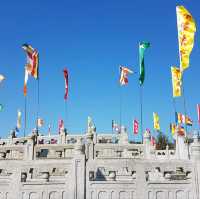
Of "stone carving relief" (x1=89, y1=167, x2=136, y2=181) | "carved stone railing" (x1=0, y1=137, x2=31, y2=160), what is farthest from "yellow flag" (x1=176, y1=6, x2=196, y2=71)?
"carved stone railing" (x1=0, y1=137, x2=31, y2=160)

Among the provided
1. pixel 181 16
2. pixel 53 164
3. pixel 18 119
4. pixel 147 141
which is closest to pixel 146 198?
pixel 53 164

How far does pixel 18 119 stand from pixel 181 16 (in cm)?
3554

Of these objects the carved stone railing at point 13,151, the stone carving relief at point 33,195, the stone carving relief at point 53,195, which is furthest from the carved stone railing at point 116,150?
the stone carving relief at point 33,195

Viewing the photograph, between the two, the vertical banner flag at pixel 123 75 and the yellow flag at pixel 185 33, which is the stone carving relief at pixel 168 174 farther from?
the vertical banner flag at pixel 123 75

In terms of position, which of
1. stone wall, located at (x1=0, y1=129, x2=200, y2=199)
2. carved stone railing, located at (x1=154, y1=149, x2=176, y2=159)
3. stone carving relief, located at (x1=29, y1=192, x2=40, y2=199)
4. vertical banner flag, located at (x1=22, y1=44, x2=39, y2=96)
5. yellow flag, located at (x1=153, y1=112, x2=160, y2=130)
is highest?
vertical banner flag, located at (x1=22, y1=44, x2=39, y2=96)

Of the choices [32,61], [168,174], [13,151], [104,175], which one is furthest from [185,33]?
[32,61]

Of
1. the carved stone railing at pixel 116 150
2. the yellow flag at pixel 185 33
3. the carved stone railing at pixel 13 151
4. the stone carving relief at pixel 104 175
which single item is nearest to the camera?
the stone carving relief at pixel 104 175

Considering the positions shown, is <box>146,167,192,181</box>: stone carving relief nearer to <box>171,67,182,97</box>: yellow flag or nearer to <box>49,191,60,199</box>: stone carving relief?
<box>49,191,60,199</box>: stone carving relief

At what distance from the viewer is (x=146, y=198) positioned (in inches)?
489

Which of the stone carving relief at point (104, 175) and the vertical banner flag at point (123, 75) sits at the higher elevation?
the vertical banner flag at point (123, 75)

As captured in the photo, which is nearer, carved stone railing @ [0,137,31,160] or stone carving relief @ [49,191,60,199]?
stone carving relief @ [49,191,60,199]

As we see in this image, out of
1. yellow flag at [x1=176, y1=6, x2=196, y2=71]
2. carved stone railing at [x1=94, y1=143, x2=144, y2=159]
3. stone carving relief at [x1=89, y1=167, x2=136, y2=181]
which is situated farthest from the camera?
carved stone railing at [x1=94, y1=143, x2=144, y2=159]

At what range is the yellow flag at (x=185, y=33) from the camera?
66.3ft

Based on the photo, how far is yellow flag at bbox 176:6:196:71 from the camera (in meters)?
20.2
